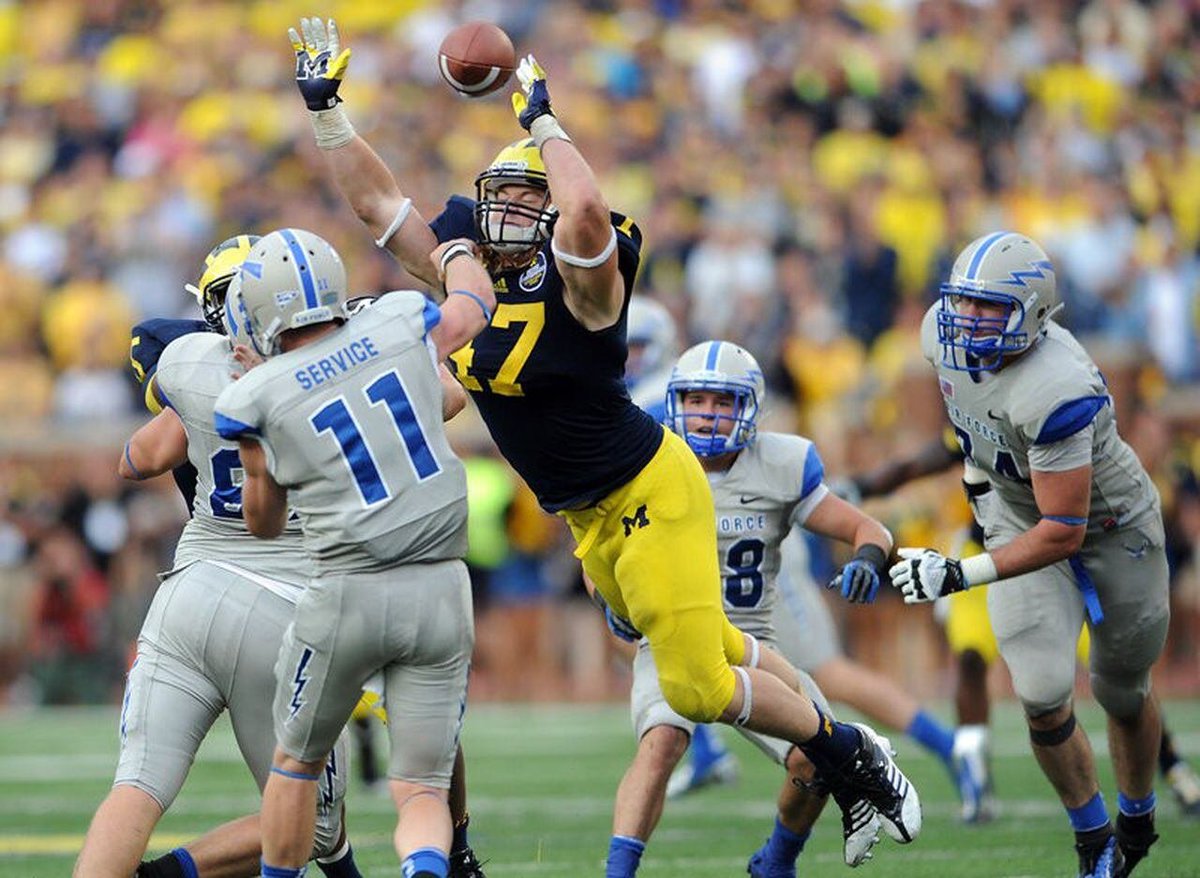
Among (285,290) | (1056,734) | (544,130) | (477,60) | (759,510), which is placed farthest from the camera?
(759,510)

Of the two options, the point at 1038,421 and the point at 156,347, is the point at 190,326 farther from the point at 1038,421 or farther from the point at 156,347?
the point at 1038,421

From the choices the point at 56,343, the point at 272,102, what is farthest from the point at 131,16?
the point at 56,343

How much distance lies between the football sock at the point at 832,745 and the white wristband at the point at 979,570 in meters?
0.53

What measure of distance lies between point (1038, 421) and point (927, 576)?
0.52 metres

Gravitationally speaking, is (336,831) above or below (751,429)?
below

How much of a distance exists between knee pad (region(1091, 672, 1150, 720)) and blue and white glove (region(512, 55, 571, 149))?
2.33 metres

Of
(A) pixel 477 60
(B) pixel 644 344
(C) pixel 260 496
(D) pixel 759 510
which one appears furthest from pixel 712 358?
(B) pixel 644 344

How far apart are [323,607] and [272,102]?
1283 cm

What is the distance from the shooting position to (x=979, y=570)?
604 centimetres

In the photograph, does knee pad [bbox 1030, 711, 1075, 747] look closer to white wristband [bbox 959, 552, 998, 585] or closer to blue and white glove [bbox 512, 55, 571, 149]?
white wristband [bbox 959, 552, 998, 585]

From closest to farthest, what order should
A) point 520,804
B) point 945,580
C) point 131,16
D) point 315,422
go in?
point 315,422 < point 945,580 < point 520,804 < point 131,16

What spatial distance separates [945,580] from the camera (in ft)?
19.8

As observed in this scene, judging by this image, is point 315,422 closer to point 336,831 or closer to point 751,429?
point 336,831

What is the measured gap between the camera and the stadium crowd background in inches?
530
